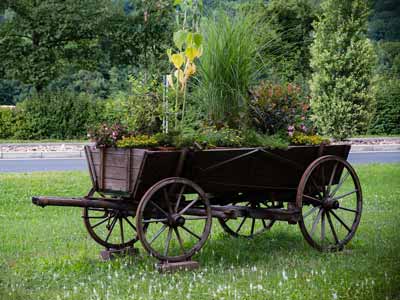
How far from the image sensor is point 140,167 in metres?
4.93

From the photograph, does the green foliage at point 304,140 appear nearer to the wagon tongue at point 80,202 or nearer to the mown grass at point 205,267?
the mown grass at point 205,267

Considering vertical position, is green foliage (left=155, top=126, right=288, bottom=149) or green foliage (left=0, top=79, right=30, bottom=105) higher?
green foliage (left=0, top=79, right=30, bottom=105)

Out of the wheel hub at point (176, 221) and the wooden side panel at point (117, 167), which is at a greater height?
the wooden side panel at point (117, 167)

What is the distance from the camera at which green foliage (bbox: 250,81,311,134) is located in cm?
592

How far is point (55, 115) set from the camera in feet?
70.5

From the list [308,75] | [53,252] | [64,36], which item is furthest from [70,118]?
[53,252]

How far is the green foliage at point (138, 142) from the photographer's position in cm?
507

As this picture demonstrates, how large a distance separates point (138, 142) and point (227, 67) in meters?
1.17

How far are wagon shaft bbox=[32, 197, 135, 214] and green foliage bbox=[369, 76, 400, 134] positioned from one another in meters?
18.5

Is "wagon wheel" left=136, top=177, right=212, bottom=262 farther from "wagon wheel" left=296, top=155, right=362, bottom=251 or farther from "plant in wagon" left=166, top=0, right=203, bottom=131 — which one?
"wagon wheel" left=296, top=155, right=362, bottom=251

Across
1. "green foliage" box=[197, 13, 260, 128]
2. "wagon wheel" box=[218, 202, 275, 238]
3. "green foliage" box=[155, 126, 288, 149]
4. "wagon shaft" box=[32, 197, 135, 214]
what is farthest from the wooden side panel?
"wagon wheel" box=[218, 202, 275, 238]

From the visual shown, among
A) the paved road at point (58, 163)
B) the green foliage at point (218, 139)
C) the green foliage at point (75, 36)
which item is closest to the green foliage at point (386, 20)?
the green foliage at point (218, 139)

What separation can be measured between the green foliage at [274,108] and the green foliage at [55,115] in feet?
51.7

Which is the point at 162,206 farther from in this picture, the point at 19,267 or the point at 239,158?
the point at 19,267
